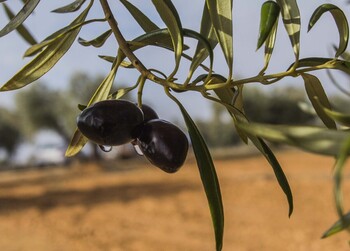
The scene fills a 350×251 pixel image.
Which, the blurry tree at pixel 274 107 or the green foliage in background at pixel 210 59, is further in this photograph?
the blurry tree at pixel 274 107

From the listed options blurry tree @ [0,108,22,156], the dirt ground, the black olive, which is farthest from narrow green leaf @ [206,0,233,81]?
blurry tree @ [0,108,22,156]

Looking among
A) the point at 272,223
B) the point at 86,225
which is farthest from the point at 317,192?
the point at 86,225

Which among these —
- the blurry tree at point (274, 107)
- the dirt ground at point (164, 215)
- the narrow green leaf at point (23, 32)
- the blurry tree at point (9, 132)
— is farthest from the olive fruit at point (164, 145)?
the blurry tree at point (9, 132)

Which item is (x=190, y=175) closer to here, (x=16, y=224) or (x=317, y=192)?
(x=317, y=192)

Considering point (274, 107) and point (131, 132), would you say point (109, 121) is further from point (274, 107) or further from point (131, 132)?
point (274, 107)

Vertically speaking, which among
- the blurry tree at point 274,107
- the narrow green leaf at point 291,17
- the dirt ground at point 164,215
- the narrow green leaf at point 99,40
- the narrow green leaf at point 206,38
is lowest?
the blurry tree at point 274,107

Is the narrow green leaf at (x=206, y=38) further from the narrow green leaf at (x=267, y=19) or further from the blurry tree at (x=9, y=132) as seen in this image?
the blurry tree at (x=9, y=132)
